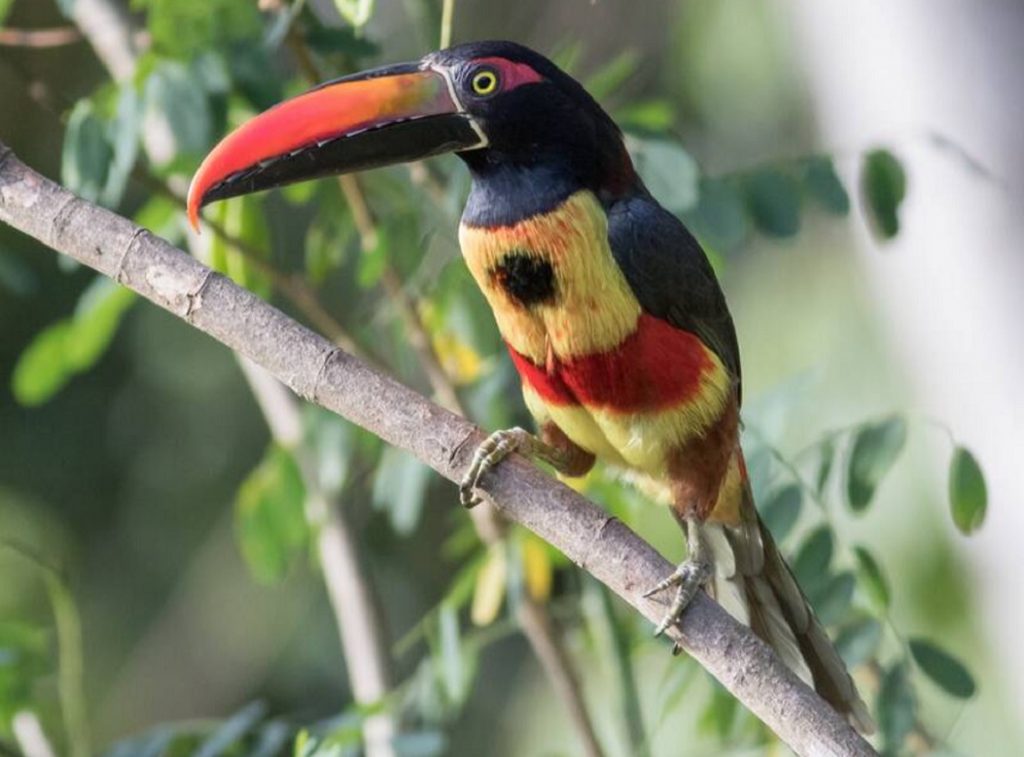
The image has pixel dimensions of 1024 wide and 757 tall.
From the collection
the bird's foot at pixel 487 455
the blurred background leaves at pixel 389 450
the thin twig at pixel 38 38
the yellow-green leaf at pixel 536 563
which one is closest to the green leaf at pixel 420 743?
the blurred background leaves at pixel 389 450

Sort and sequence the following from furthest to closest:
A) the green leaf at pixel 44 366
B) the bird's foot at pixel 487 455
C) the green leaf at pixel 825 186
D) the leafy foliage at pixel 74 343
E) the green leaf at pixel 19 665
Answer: the green leaf at pixel 44 366
the leafy foliage at pixel 74 343
the green leaf at pixel 825 186
the green leaf at pixel 19 665
the bird's foot at pixel 487 455

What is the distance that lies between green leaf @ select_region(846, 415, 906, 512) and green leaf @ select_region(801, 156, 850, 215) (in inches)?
16.3

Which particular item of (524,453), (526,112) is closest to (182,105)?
(526,112)

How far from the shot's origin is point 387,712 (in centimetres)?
323

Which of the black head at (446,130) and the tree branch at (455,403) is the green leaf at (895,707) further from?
the black head at (446,130)

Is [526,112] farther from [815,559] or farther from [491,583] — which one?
[491,583]

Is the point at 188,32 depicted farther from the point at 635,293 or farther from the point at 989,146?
the point at 989,146

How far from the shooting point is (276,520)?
11.1ft

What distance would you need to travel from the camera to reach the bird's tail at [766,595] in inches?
119

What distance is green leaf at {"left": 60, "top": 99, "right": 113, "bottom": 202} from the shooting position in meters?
2.87

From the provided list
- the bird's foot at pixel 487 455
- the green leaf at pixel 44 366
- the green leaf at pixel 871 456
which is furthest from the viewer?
the green leaf at pixel 44 366

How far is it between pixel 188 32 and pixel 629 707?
4.90 feet

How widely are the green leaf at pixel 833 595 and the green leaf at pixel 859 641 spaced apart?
0.08 meters

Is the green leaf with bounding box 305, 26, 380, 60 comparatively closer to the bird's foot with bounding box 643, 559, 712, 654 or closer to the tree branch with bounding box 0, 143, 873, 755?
the tree branch with bounding box 0, 143, 873, 755
